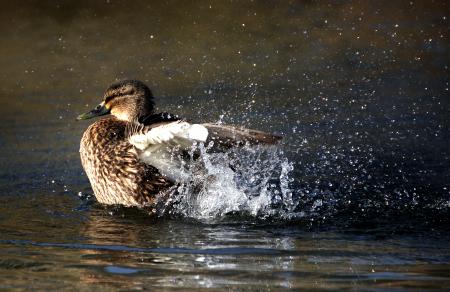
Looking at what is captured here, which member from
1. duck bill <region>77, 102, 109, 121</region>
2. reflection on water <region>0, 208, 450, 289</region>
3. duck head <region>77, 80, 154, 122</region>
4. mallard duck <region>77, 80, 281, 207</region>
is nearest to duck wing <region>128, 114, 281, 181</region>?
mallard duck <region>77, 80, 281, 207</region>

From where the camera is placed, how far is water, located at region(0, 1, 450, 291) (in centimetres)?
500

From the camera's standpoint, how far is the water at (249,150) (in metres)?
5.00

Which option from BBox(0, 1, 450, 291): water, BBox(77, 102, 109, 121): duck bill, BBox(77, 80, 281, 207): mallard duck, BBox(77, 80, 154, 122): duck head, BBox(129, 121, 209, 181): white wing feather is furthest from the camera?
BBox(77, 102, 109, 121): duck bill

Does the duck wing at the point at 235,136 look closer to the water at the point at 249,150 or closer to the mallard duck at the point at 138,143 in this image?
the mallard duck at the point at 138,143

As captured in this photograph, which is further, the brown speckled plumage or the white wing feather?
the brown speckled plumage

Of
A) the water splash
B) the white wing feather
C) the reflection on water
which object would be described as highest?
the white wing feather

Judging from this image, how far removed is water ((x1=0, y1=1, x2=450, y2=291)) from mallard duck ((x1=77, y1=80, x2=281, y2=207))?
0.21 metres

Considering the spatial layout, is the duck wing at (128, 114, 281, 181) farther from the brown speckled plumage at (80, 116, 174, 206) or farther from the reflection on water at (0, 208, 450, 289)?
the reflection on water at (0, 208, 450, 289)

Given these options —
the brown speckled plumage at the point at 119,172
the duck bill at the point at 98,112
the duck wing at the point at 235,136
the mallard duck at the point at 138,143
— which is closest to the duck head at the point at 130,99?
the mallard duck at the point at 138,143

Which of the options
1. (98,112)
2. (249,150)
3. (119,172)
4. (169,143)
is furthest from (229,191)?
(98,112)

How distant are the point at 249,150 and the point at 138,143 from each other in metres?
0.78

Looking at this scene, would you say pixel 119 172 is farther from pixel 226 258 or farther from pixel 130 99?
pixel 226 258

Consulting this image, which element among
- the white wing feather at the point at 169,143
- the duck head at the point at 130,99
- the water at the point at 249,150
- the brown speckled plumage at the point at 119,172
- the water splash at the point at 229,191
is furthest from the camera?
the duck head at the point at 130,99

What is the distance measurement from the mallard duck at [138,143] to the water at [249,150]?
21cm
